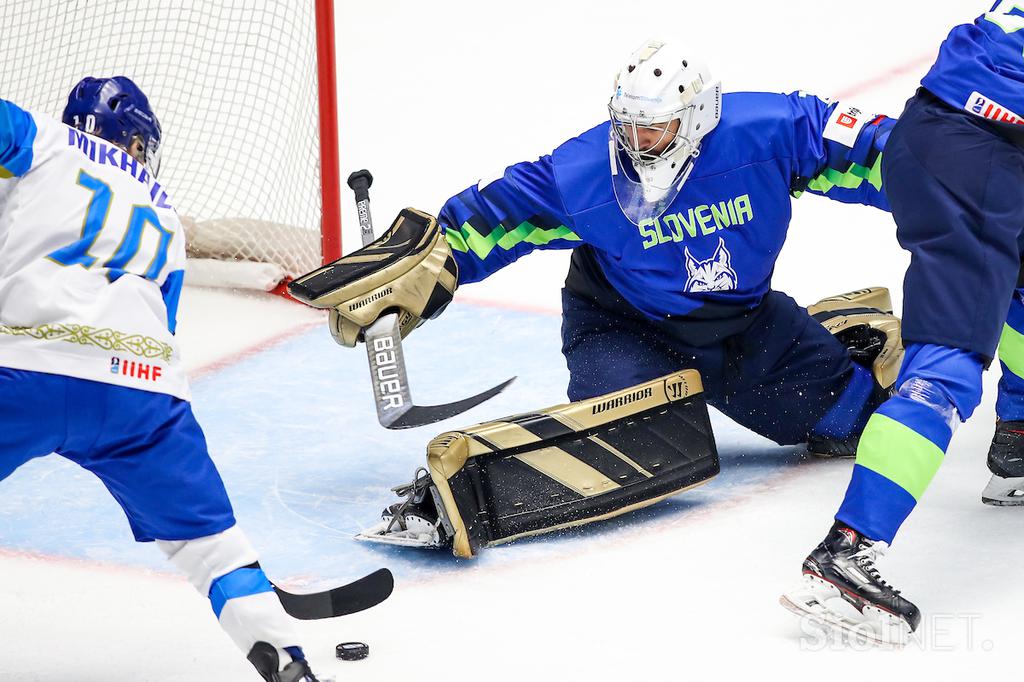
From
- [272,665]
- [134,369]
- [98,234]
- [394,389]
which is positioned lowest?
[272,665]

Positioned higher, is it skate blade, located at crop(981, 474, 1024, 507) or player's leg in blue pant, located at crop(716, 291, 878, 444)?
player's leg in blue pant, located at crop(716, 291, 878, 444)

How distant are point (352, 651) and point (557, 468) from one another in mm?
736

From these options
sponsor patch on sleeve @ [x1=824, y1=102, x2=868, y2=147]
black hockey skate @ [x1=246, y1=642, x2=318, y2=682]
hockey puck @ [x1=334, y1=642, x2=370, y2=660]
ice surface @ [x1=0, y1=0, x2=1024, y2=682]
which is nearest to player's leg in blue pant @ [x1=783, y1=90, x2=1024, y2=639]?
ice surface @ [x1=0, y1=0, x2=1024, y2=682]

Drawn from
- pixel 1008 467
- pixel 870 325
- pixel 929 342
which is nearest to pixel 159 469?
pixel 929 342

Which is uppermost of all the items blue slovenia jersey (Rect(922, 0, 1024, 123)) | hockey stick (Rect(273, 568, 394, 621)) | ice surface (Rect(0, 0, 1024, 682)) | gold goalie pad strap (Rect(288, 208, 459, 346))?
blue slovenia jersey (Rect(922, 0, 1024, 123))

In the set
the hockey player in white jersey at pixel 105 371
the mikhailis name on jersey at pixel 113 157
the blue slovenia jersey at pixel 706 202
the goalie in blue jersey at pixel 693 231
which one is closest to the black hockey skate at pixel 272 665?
the hockey player in white jersey at pixel 105 371

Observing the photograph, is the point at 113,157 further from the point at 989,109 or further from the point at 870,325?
the point at 870,325

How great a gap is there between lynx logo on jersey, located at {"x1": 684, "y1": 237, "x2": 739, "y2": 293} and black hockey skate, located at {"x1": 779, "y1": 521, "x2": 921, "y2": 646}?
95cm

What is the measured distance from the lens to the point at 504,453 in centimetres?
325

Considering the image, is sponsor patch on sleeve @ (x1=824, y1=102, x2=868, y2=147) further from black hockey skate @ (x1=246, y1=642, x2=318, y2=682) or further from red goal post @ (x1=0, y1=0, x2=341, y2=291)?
red goal post @ (x1=0, y1=0, x2=341, y2=291)

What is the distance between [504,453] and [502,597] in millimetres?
371

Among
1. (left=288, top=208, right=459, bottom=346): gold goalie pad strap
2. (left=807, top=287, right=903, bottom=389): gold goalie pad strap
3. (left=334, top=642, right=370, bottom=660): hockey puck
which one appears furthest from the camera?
(left=807, top=287, right=903, bottom=389): gold goalie pad strap

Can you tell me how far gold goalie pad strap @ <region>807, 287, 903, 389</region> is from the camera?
3.74 metres

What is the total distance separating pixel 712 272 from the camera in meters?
3.47
